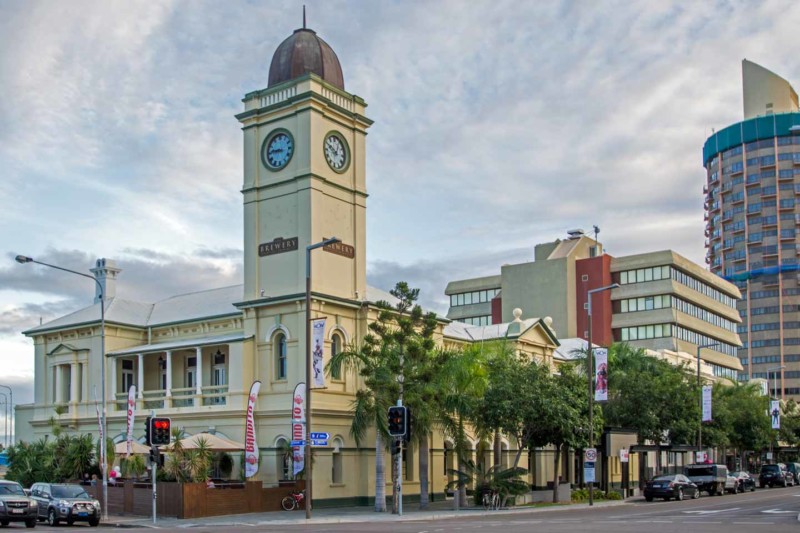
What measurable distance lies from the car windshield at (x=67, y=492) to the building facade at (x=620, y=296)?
67.0 m

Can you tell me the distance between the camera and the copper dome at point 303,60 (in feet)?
154

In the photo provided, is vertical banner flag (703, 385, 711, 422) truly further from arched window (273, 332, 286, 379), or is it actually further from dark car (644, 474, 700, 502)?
arched window (273, 332, 286, 379)

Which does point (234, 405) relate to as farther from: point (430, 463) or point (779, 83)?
point (779, 83)

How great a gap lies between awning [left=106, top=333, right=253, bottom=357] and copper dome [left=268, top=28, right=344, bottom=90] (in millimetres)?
12981

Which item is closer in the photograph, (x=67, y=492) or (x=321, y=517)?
(x=67, y=492)

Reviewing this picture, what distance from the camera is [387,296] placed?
51.2 m

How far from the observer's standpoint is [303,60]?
47.0 metres

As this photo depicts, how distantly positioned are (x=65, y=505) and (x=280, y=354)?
43.8 feet

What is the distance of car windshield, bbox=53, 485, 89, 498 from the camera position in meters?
34.9

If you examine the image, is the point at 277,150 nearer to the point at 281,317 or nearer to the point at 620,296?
the point at 281,317

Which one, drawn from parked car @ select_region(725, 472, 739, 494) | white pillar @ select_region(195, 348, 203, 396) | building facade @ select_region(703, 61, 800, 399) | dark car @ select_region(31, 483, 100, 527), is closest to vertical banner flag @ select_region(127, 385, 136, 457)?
white pillar @ select_region(195, 348, 203, 396)

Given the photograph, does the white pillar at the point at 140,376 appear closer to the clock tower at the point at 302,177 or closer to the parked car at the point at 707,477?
the clock tower at the point at 302,177

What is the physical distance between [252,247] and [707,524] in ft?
84.2

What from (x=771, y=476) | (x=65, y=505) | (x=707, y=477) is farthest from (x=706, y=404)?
(x=65, y=505)
